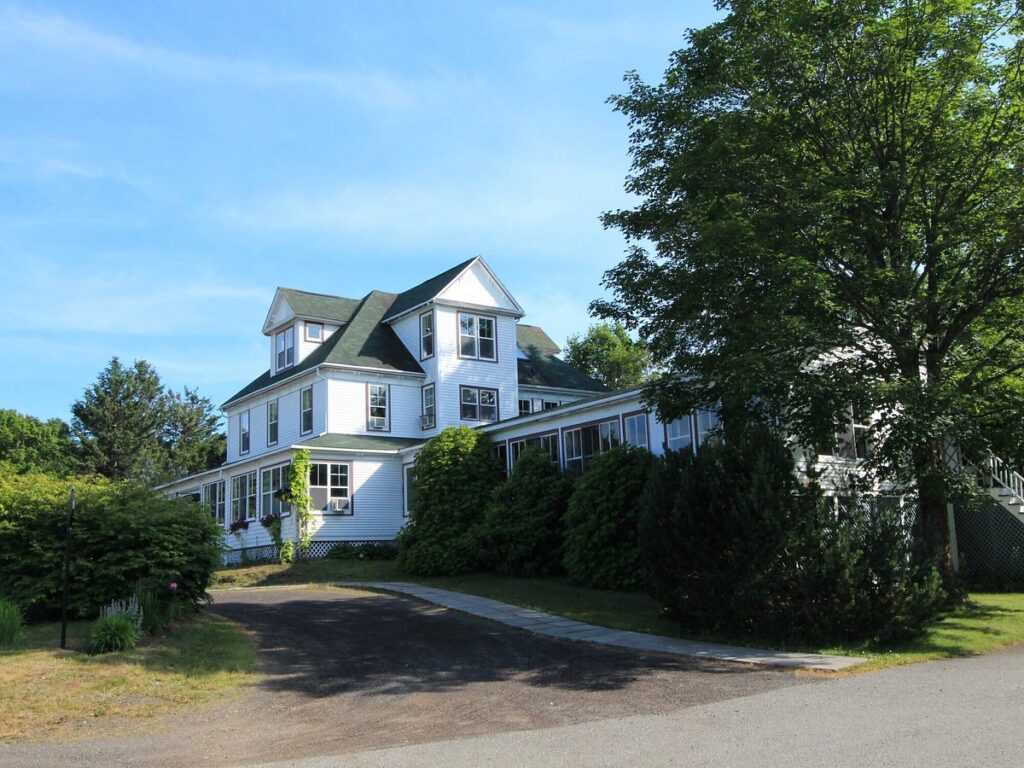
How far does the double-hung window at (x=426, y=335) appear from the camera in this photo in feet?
116

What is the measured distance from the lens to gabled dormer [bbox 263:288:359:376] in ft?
121

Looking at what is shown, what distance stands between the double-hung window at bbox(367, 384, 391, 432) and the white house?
0.05 m

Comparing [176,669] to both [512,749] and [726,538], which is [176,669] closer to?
[512,749]

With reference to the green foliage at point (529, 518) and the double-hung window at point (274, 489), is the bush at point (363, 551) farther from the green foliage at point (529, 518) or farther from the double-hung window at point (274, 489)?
the green foliage at point (529, 518)

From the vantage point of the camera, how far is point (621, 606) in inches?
750

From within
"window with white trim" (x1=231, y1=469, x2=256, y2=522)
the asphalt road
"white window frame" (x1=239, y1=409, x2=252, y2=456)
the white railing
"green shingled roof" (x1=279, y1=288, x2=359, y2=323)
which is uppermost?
"green shingled roof" (x1=279, y1=288, x2=359, y2=323)

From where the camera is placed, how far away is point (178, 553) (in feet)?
50.2

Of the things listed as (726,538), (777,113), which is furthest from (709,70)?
(726,538)

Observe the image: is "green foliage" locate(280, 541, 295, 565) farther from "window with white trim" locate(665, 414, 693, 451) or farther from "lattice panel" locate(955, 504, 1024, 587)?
"lattice panel" locate(955, 504, 1024, 587)

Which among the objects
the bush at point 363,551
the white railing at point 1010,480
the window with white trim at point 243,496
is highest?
the window with white trim at point 243,496

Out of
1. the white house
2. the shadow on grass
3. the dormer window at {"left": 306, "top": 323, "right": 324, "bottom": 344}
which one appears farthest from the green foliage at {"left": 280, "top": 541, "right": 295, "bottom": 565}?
the shadow on grass

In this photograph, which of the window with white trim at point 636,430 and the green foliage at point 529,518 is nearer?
the window with white trim at point 636,430

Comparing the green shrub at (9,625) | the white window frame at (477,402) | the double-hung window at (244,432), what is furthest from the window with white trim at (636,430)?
the double-hung window at (244,432)

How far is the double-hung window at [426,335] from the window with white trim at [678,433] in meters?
13.8
